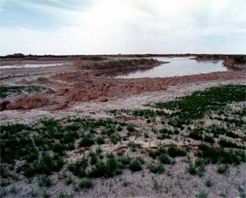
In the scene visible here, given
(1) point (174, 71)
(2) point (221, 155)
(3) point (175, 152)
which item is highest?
(3) point (175, 152)

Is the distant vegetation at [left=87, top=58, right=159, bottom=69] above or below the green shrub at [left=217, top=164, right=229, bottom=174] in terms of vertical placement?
below

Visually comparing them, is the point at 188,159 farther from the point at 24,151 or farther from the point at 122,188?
the point at 24,151

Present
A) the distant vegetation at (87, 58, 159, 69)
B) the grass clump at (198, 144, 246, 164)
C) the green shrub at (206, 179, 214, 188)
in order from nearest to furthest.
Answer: the green shrub at (206, 179, 214, 188), the grass clump at (198, 144, 246, 164), the distant vegetation at (87, 58, 159, 69)

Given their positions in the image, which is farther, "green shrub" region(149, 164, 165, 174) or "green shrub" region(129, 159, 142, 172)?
"green shrub" region(129, 159, 142, 172)

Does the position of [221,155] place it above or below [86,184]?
below

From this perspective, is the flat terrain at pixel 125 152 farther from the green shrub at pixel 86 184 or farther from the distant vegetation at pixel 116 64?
the distant vegetation at pixel 116 64

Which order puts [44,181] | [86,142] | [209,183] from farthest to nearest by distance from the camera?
[86,142], [44,181], [209,183]

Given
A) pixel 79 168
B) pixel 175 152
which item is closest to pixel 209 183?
pixel 175 152

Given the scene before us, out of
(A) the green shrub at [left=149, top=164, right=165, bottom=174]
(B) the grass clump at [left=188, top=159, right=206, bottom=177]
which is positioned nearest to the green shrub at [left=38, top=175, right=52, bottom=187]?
(A) the green shrub at [left=149, top=164, right=165, bottom=174]

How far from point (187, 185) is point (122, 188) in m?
1.47

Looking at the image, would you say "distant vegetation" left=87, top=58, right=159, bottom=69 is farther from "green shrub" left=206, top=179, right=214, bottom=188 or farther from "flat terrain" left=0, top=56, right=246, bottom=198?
"green shrub" left=206, top=179, right=214, bottom=188

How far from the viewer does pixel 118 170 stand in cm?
1088

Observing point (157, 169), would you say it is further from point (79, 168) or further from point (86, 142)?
point (86, 142)

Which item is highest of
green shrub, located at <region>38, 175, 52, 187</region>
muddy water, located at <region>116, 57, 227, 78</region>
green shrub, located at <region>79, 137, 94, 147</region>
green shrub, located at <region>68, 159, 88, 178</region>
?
green shrub, located at <region>68, 159, 88, 178</region>
